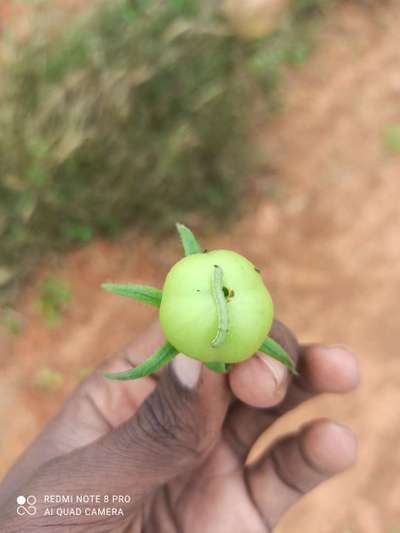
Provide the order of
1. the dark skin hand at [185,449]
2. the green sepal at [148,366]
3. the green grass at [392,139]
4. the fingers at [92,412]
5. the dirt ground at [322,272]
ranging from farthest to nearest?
the green grass at [392,139] → the dirt ground at [322,272] → the fingers at [92,412] → the dark skin hand at [185,449] → the green sepal at [148,366]

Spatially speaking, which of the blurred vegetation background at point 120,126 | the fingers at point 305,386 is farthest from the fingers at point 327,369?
the blurred vegetation background at point 120,126

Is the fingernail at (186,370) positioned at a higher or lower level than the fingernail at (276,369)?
higher

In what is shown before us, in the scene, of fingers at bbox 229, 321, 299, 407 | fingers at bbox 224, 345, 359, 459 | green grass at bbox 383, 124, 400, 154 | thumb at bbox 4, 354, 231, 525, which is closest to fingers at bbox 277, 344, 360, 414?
fingers at bbox 224, 345, 359, 459

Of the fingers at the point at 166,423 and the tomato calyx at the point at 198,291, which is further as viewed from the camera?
the fingers at the point at 166,423

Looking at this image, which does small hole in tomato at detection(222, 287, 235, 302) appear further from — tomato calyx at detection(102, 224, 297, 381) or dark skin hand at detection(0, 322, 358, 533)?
dark skin hand at detection(0, 322, 358, 533)

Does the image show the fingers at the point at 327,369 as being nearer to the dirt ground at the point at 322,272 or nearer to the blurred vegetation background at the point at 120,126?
the dirt ground at the point at 322,272

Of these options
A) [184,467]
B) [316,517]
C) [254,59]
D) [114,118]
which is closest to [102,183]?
[114,118]

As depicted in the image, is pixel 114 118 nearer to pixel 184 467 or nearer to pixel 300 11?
pixel 300 11

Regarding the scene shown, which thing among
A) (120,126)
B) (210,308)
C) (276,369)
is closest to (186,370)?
(276,369)
